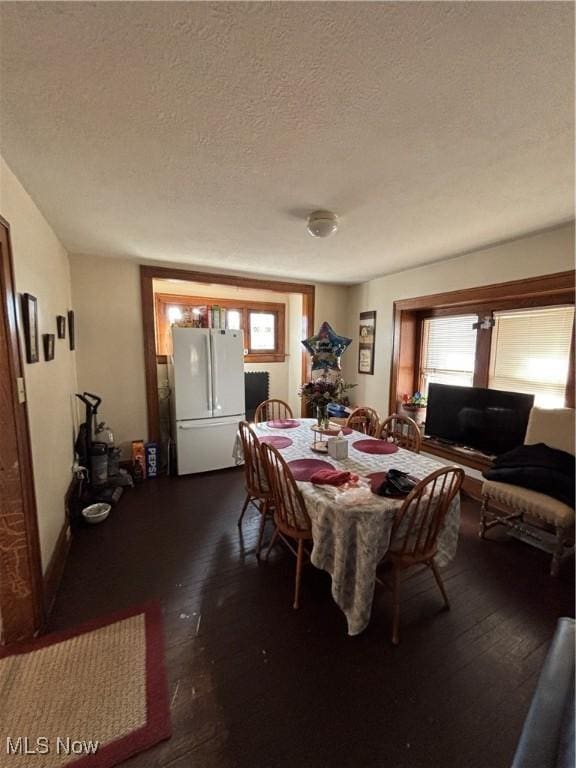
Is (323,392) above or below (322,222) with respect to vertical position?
below

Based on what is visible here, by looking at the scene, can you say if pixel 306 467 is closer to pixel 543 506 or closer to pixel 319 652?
pixel 319 652

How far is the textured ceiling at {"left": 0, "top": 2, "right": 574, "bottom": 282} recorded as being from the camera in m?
0.80

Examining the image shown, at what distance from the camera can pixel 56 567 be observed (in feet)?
6.03

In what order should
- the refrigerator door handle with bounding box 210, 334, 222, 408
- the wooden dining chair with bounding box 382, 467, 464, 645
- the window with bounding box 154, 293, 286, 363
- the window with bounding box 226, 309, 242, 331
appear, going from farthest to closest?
1. the window with bounding box 226, 309, 242, 331
2. the window with bounding box 154, 293, 286, 363
3. the refrigerator door handle with bounding box 210, 334, 222, 408
4. the wooden dining chair with bounding box 382, 467, 464, 645

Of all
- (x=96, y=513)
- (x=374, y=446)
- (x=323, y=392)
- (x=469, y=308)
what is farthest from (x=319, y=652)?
(x=469, y=308)

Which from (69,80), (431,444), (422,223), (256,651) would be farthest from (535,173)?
(256,651)

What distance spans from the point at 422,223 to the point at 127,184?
1851mm

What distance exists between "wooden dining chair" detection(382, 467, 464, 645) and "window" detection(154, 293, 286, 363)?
121 inches

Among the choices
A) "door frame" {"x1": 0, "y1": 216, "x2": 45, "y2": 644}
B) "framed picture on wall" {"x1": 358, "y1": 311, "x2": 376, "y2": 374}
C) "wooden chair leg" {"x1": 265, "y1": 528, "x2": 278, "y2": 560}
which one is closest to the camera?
"door frame" {"x1": 0, "y1": 216, "x2": 45, "y2": 644}

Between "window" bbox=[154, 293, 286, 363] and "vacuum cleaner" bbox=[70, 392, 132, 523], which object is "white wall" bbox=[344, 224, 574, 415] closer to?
"window" bbox=[154, 293, 286, 363]

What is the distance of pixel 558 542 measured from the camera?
6.18 feet

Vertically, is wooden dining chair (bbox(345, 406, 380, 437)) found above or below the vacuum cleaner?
above

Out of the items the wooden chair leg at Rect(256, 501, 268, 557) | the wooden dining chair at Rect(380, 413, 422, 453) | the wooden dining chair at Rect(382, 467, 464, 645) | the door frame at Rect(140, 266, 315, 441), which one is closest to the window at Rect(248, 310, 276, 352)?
the door frame at Rect(140, 266, 315, 441)

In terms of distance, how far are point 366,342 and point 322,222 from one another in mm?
2301
